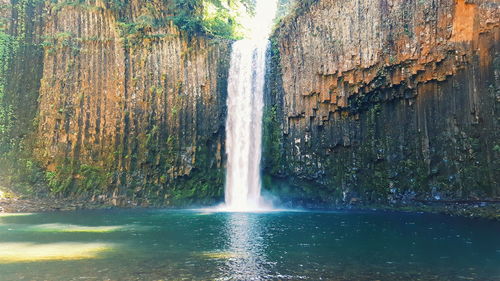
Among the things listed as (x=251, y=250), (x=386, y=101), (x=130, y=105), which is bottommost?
(x=251, y=250)

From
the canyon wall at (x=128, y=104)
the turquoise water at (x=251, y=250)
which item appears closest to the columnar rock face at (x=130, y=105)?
the canyon wall at (x=128, y=104)

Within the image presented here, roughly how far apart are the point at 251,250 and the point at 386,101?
13.8 m

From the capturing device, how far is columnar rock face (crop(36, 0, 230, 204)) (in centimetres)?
2373

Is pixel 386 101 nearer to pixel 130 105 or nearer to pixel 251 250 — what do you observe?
pixel 251 250

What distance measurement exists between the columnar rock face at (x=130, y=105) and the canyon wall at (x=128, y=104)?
6 cm

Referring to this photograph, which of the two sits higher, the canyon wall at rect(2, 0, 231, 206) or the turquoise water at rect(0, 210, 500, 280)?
the canyon wall at rect(2, 0, 231, 206)

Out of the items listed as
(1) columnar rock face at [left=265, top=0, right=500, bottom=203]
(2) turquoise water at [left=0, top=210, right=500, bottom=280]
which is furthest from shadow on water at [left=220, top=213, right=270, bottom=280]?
(1) columnar rock face at [left=265, top=0, right=500, bottom=203]

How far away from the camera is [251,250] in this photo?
9.45 metres

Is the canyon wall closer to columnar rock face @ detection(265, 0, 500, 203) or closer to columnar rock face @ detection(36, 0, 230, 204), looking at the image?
columnar rock face @ detection(36, 0, 230, 204)

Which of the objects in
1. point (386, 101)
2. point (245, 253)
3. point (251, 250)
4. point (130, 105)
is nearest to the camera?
point (245, 253)

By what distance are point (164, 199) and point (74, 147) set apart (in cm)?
629

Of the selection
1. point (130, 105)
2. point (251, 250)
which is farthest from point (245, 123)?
point (251, 250)

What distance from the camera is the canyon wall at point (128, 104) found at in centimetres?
2372

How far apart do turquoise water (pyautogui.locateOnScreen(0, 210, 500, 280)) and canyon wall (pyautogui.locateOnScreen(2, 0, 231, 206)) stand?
346 inches
